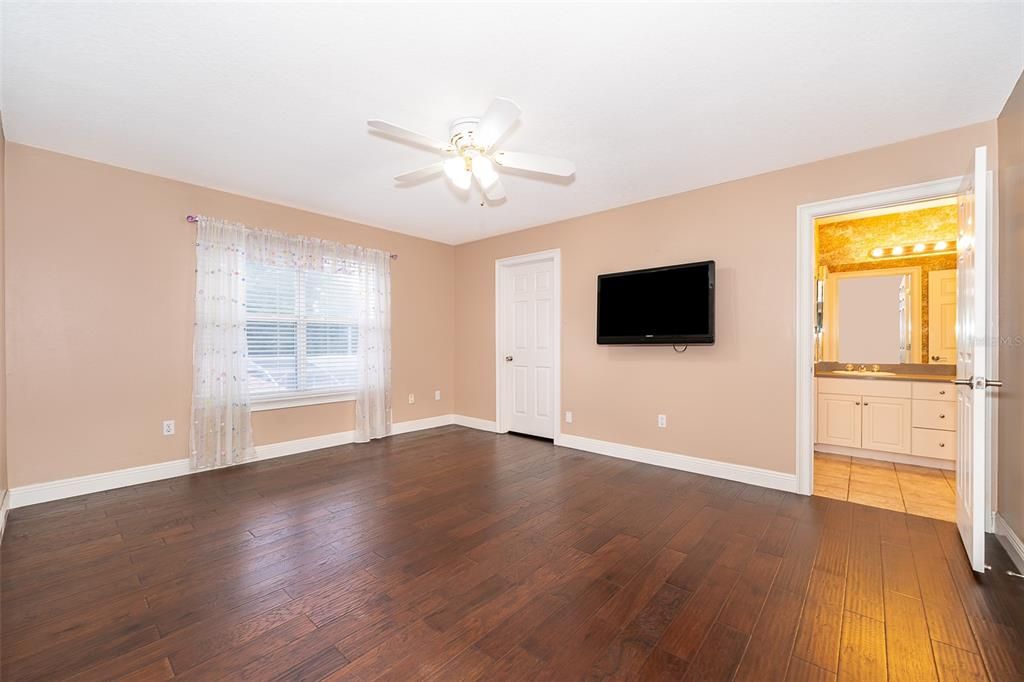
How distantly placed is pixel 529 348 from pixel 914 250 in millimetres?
4309

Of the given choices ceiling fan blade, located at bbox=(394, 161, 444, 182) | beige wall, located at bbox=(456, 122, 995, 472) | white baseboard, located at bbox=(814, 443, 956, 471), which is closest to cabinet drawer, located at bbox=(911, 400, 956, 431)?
white baseboard, located at bbox=(814, 443, 956, 471)

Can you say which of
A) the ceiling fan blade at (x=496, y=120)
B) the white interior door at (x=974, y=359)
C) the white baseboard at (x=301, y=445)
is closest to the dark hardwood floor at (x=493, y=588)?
the white interior door at (x=974, y=359)

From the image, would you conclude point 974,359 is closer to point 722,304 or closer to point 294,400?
point 722,304

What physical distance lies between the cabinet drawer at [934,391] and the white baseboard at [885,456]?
0.57 meters

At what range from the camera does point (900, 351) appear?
184 inches

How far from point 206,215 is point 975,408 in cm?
563

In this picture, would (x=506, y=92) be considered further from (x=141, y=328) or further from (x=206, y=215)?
(x=141, y=328)

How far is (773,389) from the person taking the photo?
3.47 meters

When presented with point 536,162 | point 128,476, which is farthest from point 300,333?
point 536,162

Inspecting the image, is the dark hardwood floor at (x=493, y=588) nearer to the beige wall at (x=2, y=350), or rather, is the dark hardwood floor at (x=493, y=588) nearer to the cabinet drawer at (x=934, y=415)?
the beige wall at (x=2, y=350)

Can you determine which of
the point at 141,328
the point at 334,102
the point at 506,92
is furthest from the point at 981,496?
the point at 141,328

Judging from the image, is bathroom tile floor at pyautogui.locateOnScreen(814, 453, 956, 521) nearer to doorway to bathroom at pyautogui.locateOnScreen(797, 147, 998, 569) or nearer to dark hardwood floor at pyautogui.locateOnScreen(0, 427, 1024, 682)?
doorway to bathroom at pyautogui.locateOnScreen(797, 147, 998, 569)

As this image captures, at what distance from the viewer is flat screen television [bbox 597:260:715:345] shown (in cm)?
371

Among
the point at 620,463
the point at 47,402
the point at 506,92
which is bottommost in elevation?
the point at 620,463
